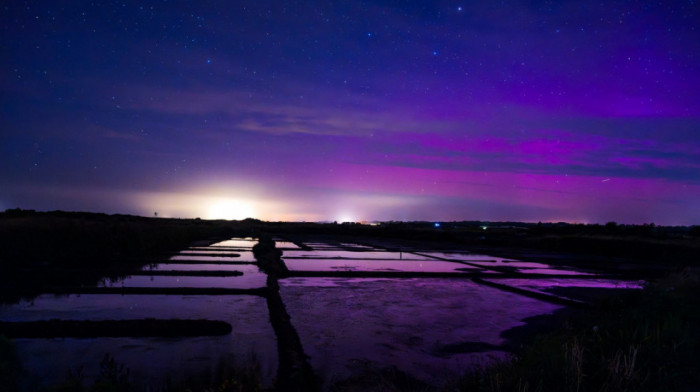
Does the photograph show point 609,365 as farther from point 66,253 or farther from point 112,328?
point 66,253

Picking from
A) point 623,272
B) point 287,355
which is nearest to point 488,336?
point 287,355

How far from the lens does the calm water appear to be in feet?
16.9

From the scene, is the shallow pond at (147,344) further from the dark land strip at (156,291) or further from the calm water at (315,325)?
the dark land strip at (156,291)

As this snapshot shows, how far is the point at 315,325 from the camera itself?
23.2 feet

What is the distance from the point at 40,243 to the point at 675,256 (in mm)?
31043

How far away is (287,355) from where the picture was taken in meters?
5.39

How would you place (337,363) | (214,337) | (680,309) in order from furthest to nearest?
(680,309), (214,337), (337,363)

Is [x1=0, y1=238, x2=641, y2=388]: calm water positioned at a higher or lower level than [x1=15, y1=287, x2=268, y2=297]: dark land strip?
lower

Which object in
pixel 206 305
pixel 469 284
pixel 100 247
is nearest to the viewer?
pixel 206 305

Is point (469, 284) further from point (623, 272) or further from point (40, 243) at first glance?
point (40, 243)

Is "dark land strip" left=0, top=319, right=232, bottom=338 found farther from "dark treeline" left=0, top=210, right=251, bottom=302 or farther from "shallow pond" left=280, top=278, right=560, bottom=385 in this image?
"dark treeline" left=0, top=210, right=251, bottom=302

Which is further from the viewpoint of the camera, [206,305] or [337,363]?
[206,305]

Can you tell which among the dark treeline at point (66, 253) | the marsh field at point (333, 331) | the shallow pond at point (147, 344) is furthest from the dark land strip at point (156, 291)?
the shallow pond at point (147, 344)

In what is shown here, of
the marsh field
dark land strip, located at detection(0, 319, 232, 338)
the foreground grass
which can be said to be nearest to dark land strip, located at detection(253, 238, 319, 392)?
the marsh field
